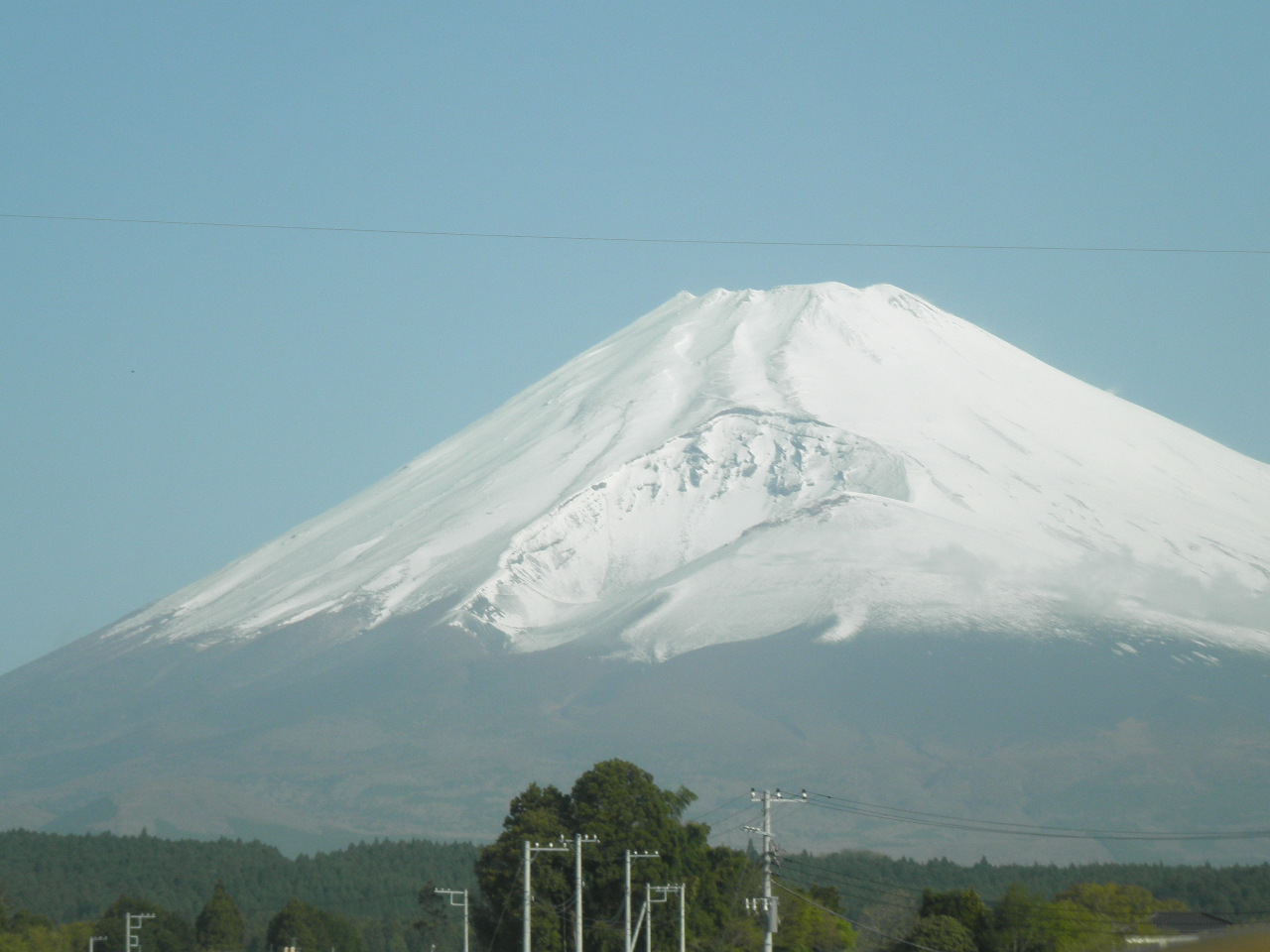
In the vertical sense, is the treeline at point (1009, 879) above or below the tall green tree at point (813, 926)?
above

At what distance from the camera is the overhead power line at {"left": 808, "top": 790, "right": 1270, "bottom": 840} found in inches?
3971

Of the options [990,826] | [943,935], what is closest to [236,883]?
[990,826]

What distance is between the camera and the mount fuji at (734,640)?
109 m

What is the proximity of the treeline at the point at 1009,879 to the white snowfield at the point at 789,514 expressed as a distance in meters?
23.7

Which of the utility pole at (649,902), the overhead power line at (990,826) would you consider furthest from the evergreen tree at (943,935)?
the overhead power line at (990,826)

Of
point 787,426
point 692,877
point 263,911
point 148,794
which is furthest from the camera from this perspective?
point 787,426

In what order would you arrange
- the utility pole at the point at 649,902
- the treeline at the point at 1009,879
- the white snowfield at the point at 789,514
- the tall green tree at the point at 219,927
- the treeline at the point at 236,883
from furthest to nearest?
1. the white snowfield at the point at 789,514
2. the treeline at the point at 1009,879
3. the treeline at the point at 236,883
4. the tall green tree at the point at 219,927
5. the utility pole at the point at 649,902

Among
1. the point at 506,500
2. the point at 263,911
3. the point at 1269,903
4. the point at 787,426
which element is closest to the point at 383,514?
the point at 506,500

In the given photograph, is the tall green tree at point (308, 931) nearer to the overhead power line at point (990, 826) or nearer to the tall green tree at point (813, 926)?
the tall green tree at point (813, 926)

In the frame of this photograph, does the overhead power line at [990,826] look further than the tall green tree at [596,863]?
Yes

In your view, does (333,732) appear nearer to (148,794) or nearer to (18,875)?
(148,794)

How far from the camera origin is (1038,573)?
412ft

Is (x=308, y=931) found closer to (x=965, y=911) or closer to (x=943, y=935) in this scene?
(x=965, y=911)

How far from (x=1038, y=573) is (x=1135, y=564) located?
7.19 metres
